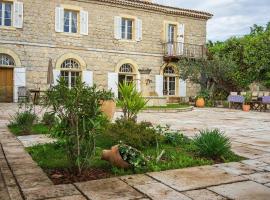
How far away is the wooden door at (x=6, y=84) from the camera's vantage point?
15.0 m

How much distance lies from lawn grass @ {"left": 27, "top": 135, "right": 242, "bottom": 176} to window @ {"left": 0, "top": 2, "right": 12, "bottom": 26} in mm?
11484

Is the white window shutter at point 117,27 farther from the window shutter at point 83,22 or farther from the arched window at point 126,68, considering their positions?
the window shutter at point 83,22

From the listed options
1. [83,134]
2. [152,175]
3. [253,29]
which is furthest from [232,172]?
[253,29]

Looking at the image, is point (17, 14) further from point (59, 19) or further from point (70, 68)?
point (70, 68)

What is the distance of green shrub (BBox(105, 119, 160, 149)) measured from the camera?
5270mm

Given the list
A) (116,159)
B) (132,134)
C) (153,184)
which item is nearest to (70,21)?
(132,134)

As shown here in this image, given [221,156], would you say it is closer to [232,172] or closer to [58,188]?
[232,172]

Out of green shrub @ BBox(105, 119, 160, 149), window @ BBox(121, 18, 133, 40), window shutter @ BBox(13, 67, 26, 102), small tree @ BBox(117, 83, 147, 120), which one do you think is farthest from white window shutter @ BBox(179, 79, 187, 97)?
green shrub @ BBox(105, 119, 160, 149)

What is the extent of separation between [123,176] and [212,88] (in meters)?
15.6

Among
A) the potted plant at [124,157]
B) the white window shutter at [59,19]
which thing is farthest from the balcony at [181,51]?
the potted plant at [124,157]

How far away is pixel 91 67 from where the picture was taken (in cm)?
1689

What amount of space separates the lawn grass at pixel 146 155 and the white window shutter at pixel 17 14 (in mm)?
11229

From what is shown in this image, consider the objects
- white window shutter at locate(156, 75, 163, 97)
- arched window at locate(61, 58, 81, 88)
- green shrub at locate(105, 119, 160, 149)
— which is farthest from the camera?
white window shutter at locate(156, 75, 163, 97)

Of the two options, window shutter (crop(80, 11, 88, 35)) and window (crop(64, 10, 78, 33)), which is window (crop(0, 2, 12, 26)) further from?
window shutter (crop(80, 11, 88, 35))
